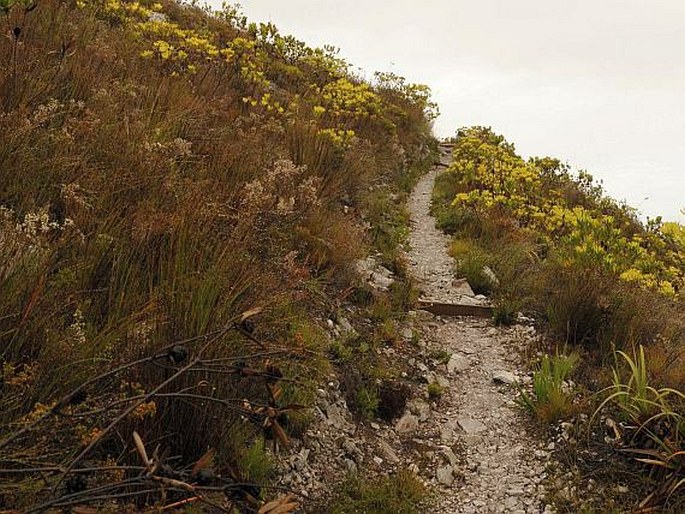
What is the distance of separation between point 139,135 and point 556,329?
13.6 feet

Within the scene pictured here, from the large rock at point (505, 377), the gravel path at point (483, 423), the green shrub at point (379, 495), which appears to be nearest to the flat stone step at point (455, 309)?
the gravel path at point (483, 423)

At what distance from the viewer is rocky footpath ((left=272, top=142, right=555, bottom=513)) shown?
11.7 ft

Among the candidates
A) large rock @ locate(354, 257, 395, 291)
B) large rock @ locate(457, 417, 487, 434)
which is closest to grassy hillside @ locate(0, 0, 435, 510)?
large rock @ locate(354, 257, 395, 291)

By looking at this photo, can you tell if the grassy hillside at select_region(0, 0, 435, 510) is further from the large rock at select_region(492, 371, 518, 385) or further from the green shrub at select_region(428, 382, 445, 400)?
the large rock at select_region(492, 371, 518, 385)

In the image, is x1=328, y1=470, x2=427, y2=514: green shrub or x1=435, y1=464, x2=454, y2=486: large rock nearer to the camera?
x1=328, y1=470, x2=427, y2=514: green shrub

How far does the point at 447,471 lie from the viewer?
3.87 meters

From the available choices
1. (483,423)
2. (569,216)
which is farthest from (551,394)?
(569,216)

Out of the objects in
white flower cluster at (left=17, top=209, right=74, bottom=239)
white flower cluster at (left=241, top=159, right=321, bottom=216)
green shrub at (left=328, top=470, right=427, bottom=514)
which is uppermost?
white flower cluster at (left=241, top=159, right=321, bottom=216)

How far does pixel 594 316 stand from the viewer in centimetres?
526

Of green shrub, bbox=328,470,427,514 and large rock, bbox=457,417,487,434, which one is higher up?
large rock, bbox=457,417,487,434

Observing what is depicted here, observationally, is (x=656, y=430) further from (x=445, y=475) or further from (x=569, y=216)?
(x=569, y=216)

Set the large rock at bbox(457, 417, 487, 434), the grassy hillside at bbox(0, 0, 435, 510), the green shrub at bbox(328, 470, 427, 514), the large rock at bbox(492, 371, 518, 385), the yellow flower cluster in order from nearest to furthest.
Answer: the grassy hillside at bbox(0, 0, 435, 510), the green shrub at bbox(328, 470, 427, 514), the large rock at bbox(457, 417, 487, 434), the large rock at bbox(492, 371, 518, 385), the yellow flower cluster

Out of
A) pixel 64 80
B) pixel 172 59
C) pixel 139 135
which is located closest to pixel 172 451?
pixel 139 135

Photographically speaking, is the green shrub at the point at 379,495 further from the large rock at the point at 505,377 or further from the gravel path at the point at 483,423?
the large rock at the point at 505,377
